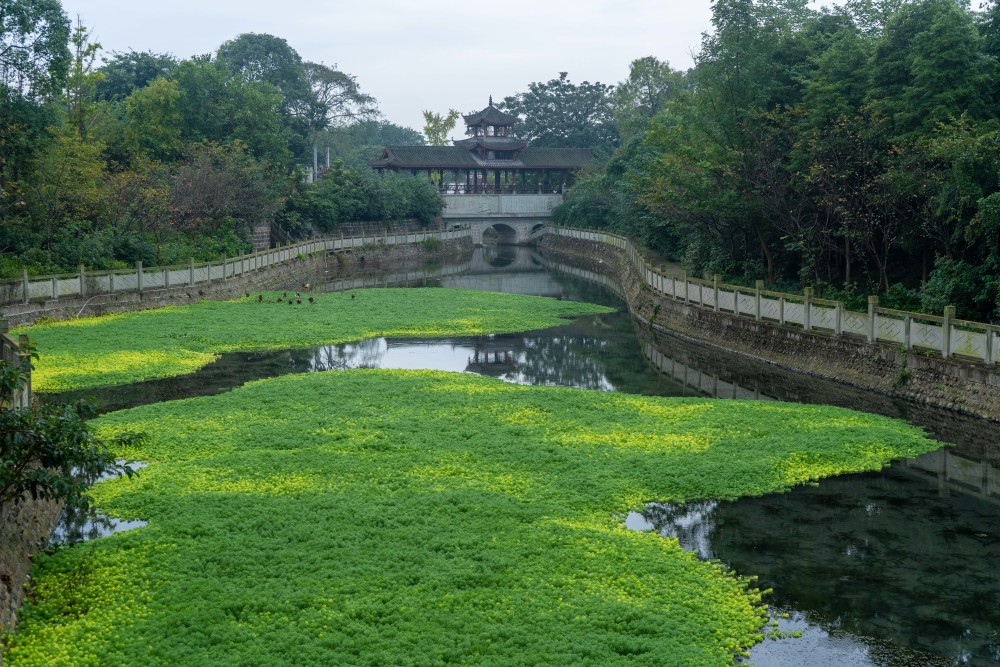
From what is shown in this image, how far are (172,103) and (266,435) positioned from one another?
51114 mm

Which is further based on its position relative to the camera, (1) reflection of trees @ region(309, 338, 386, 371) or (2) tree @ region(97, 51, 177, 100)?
(2) tree @ region(97, 51, 177, 100)

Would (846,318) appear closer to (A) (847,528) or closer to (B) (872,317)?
(B) (872,317)

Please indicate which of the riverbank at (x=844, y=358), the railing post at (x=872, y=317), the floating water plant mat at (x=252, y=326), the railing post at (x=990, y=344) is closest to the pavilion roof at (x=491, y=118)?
the floating water plant mat at (x=252, y=326)

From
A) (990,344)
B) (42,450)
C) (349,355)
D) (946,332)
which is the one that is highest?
(946,332)

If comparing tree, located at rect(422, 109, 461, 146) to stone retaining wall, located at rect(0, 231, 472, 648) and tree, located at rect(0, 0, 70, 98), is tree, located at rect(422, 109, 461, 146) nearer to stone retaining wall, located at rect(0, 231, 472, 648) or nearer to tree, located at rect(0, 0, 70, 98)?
stone retaining wall, located at rect(0, 231, 472, 648)

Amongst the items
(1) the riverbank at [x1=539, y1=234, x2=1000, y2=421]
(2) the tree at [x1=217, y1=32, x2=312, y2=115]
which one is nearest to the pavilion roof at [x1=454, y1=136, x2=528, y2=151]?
(2) the tree at [x1=217, y1=32, x2=312, y2=115]

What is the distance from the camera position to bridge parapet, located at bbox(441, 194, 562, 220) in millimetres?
108250

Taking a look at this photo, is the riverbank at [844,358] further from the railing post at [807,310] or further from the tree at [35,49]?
the tree at [35,49]

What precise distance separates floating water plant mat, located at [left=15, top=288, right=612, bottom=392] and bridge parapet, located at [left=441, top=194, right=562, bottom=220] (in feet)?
175

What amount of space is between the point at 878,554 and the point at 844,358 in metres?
14.3

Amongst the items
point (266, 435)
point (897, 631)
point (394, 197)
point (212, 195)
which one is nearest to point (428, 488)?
point (266, 435)

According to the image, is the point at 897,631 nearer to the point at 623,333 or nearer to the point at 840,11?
the point at 623,333

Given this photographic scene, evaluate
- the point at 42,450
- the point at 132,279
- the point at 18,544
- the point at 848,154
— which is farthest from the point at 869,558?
the point at 132,279

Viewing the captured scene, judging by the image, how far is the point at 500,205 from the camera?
109750 mm
